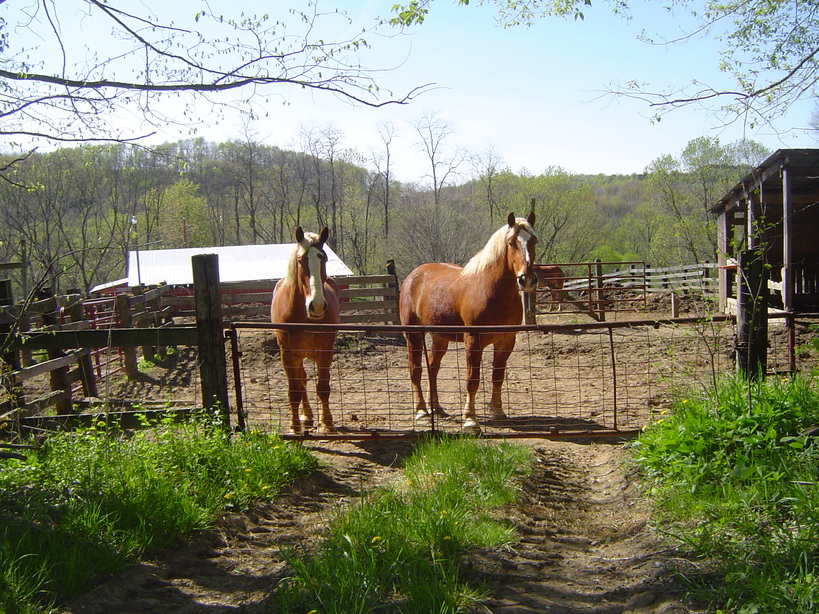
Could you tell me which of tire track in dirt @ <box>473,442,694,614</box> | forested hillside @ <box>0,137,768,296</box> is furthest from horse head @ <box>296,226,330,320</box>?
forested hillside @ <box>0,137,768,296</box>

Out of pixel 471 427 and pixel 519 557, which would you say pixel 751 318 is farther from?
pixel 519 557

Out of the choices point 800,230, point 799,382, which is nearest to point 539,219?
point 800,230

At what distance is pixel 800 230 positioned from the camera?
13477 mm

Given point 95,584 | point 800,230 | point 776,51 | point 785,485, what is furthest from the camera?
point 800,230

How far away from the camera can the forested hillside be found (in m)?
31.1

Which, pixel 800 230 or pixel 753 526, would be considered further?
pixel 800 230

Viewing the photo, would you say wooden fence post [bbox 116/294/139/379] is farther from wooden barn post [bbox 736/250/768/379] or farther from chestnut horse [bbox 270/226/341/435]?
wooden barn post [bbox 736/250/768/379]

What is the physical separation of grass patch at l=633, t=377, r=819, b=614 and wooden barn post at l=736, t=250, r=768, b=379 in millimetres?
234

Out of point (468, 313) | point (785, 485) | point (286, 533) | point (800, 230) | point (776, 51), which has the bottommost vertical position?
point (286, 533)

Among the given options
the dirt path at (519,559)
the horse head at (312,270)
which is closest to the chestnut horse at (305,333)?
the horse head at (312,270)

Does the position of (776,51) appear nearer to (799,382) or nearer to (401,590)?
(799,382)

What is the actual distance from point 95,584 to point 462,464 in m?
2.40

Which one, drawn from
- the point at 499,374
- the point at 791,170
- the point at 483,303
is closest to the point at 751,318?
the point at 499,374

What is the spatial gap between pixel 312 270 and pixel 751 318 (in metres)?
3.79
